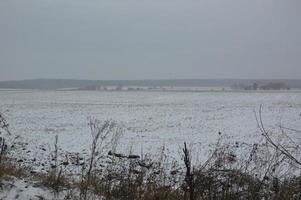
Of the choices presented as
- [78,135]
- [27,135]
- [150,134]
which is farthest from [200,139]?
[27,135]

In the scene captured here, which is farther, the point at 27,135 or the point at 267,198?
the point at 27,135

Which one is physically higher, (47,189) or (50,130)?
(47,189)

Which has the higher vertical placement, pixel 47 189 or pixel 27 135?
pixel 47 189

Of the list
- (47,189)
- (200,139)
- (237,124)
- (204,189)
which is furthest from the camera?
(237,124)

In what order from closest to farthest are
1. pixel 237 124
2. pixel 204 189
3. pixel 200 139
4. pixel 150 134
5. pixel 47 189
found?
1. pixel 204 189
2. pixel 47 189
3. pixel 200 139
4. pixel 150 134
5. pixel 237 124

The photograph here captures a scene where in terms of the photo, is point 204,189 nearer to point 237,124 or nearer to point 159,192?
point 159,192

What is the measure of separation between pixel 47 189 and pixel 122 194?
0.93 meters

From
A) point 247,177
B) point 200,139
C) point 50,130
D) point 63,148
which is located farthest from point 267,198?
point 50,130

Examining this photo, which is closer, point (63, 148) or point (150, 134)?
point (63, 148)

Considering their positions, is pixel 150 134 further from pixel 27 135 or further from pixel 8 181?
pixel 8 181

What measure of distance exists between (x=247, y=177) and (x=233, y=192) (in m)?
0.35

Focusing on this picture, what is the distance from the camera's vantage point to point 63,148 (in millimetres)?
15562

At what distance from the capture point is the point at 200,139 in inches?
750

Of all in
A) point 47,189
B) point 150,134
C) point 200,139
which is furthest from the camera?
point 150,134
